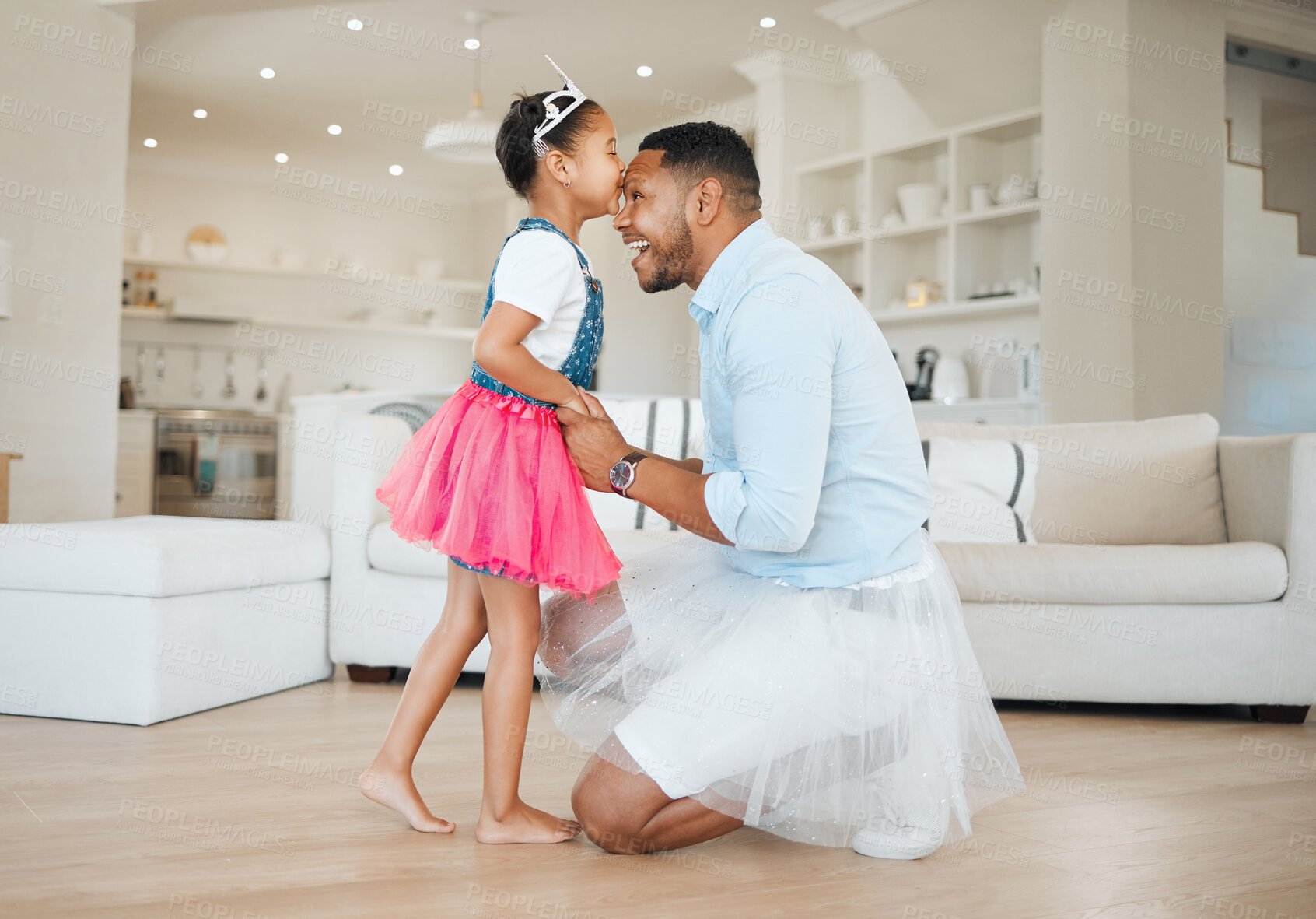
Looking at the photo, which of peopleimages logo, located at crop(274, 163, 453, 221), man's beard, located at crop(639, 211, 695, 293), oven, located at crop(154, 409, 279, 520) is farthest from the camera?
peopleimages logo, located at crop(274, 163, 453, 221)

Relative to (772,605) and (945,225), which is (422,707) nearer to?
(772,605)

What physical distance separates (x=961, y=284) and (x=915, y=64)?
1.08 m

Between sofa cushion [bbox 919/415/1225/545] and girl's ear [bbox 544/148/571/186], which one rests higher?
girl's ear [bbox 544/148/571/186]

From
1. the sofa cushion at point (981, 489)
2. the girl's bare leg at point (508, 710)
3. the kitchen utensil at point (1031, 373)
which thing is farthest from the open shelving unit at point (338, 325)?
the girl's bare leg at point (508, 710)

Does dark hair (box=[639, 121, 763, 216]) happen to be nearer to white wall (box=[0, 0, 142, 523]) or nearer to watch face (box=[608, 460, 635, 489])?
watch face (box=[608, 460, 635, 489])

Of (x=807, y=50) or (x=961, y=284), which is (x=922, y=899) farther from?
(x=807, y=50)

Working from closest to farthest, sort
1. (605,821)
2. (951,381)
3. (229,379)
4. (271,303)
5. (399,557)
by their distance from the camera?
(605,821)
(399,557)
(951,381)
(229,379)
(271,303)

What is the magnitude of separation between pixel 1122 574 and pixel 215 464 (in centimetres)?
654

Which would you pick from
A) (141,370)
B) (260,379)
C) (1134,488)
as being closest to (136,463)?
(141,370)

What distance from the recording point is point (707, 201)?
5.02ft

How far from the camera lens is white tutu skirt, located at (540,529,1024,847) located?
4.71 ft

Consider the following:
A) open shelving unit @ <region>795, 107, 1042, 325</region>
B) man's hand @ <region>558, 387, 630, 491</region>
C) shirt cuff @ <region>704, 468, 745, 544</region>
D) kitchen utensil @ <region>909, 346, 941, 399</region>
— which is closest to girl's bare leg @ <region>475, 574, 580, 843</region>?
man's hand @ <region>558, 387, 630, 491</region>

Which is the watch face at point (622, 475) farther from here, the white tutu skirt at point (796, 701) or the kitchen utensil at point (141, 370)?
the kitchen utensil at point (141, 370)

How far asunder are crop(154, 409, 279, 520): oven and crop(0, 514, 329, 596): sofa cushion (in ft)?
17.3
